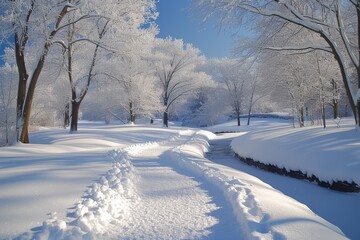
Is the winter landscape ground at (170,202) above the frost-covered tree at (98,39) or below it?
below

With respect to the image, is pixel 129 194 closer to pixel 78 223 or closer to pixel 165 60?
pixel 78 223

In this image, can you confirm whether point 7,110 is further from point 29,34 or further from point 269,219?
point 269,219

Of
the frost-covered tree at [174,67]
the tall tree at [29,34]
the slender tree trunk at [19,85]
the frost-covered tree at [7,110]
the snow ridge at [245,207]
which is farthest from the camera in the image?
the frost-covered tree at [174,67]

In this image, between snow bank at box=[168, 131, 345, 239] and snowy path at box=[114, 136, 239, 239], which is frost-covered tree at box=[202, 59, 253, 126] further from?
snow bank at box=[168, 131, 345, 239]

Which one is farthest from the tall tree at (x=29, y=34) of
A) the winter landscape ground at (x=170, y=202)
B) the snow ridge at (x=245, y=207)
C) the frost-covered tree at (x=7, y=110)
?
the snow ridge at (x=245, y=207)

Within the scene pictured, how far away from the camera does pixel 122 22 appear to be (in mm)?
12266

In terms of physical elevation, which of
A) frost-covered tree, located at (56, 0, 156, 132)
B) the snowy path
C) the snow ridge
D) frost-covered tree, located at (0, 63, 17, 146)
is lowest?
the snowy path

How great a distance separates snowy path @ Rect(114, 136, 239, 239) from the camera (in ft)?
11.6

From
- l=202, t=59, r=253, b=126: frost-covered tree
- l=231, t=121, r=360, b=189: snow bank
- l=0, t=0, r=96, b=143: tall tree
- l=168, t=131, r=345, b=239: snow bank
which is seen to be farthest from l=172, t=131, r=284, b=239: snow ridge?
l=202, t=59, r=253, b=126: frost-covered tree

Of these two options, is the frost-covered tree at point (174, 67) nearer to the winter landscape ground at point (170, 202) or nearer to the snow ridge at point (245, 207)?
the winter landscape ground at point (170, 202)

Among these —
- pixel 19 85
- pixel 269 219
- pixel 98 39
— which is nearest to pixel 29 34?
pixel 19 85

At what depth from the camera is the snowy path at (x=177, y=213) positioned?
3.55 meters

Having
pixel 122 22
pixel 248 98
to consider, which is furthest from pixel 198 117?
pixel 122 22

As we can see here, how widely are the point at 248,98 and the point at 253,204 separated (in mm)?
39599
